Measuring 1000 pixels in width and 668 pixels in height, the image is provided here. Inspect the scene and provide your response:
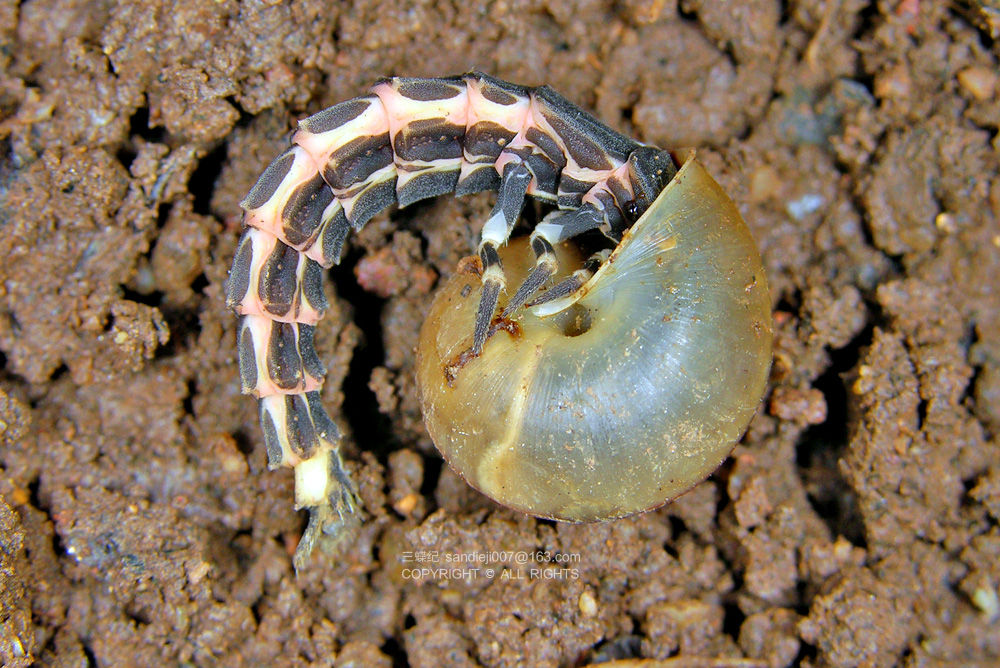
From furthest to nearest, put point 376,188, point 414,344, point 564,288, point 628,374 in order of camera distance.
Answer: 1. point 414,344
2. point 376,188
3. point 564,288
4. point 628,374

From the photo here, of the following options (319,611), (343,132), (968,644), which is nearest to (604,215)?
(343,132)

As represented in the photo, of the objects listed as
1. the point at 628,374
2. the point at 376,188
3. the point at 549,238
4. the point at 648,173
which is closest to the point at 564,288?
the point at 549,238

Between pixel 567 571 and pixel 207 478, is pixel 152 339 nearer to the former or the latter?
pixel 207 478

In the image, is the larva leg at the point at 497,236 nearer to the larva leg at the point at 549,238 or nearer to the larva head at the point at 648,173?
the larva leg at the point at 549,238

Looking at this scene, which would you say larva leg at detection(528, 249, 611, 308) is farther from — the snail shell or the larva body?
the larva body

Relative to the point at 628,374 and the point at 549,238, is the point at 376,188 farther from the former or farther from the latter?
the point at 628,374

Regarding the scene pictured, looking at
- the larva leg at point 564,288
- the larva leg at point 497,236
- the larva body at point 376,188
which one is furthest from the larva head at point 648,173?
the larva leg at point 497,236
